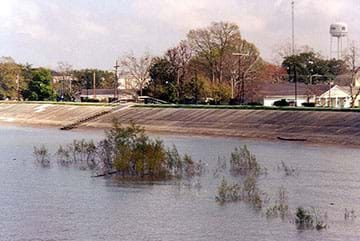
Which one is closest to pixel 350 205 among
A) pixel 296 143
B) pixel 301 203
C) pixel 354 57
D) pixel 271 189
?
pixel 301 203

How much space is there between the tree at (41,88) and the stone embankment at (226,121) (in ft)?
80.6

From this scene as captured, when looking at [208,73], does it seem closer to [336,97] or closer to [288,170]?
[336,97]

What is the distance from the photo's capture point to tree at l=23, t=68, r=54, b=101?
112 metres

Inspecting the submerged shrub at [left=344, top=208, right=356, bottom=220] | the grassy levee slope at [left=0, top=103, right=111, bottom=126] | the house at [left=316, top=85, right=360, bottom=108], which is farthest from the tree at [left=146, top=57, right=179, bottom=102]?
the submerged shrub at [left=344, top=208, right=356, bottom=220]

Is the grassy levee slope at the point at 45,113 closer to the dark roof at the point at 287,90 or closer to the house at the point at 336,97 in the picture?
the dark roof at the point at 287,90

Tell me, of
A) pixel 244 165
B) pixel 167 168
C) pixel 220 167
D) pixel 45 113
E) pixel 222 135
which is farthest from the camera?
pixel 45 113

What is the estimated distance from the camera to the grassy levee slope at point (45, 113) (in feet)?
262

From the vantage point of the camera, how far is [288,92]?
9531 cm

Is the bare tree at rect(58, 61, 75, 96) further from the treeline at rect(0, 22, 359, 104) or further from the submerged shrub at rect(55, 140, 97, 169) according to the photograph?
the submerged shrub at rect(55, 140, 97, 169)

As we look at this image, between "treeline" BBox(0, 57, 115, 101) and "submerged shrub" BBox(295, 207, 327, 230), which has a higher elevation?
"treeline" BBox(0, 57, 115, 101)

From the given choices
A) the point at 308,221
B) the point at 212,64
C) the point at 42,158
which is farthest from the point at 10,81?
the point at 308,221

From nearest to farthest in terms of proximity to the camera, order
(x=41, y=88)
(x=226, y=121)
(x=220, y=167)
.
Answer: (x=220, y=167) < (x=226, y=121) < (x=41, y=88)

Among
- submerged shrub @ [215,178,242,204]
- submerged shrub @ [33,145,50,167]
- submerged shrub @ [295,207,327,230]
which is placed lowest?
submerged shrub @ [295,207,327,230]

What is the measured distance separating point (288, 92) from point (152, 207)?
76699 millimetres
